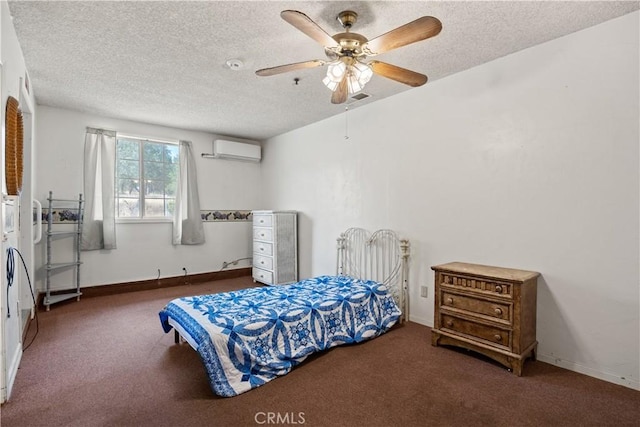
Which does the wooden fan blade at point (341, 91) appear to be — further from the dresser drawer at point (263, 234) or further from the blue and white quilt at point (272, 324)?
the dresser drawer at point (263, 234)

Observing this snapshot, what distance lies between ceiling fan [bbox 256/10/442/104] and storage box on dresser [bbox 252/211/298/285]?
2.71 m

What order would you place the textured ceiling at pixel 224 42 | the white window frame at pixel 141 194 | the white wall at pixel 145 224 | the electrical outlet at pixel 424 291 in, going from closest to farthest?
the textured ceiling at pixel 224 42 → the electrical outlet at pixel 424 291 → the white wall at pixel 145 224 → the white window frame at pixel 141 194

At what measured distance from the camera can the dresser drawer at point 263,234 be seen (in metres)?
4.84

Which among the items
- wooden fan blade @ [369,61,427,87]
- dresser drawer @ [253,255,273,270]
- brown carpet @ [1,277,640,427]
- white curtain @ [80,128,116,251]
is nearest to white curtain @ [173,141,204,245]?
white curtain @ [80,128,116,251]

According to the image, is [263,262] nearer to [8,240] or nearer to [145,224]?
[145,224]

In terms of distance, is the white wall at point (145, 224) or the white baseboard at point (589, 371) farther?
the white wall at point (145, 224)

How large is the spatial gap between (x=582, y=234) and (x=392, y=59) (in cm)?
200

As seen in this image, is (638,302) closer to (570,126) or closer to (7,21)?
(570,126)

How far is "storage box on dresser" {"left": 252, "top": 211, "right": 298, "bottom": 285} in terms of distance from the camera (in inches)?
188

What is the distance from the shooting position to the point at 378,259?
12.5ft

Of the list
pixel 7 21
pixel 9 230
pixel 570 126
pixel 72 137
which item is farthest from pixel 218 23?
pixel 72 137

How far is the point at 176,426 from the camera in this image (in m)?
1.75

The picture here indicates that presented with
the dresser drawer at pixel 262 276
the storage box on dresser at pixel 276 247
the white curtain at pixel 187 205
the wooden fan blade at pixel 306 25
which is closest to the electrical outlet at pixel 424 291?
the storage box on dresser at pixel 276 247

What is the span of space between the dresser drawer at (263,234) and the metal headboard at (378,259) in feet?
3.71
